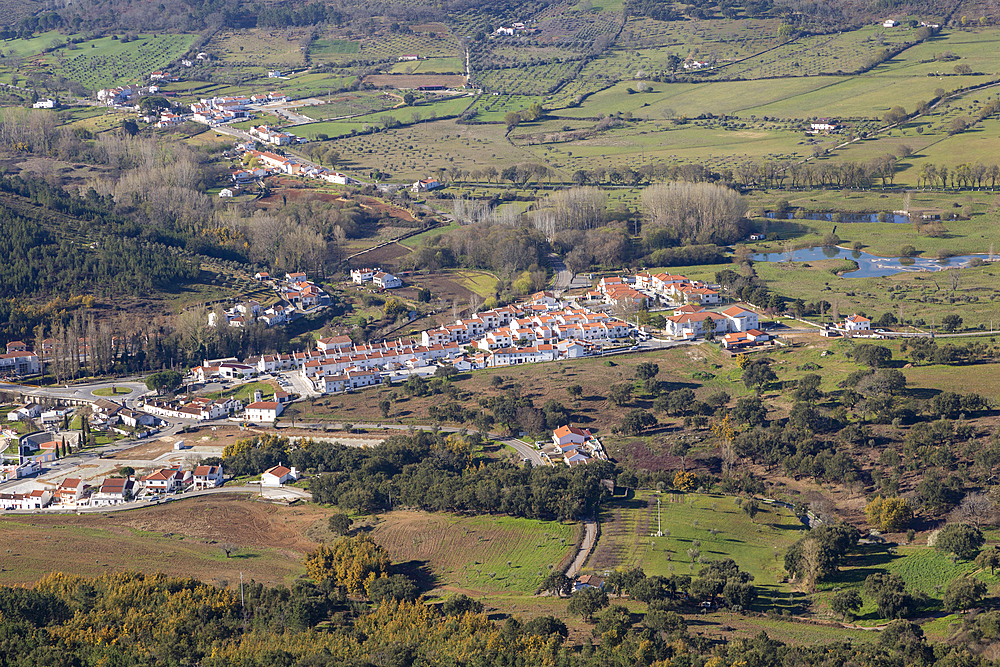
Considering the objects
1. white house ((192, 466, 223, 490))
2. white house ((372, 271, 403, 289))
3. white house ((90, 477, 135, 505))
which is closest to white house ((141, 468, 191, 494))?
white house ((192, 466, 223, 490))

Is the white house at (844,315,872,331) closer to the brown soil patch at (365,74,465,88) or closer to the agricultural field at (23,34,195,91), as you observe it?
the brown soil patch at (365,74,465,88)

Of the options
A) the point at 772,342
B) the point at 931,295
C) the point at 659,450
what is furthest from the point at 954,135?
the point at 659,450

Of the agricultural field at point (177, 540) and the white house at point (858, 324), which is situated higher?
the white house at point (858, 324)

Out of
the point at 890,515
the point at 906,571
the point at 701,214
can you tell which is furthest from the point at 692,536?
the point at 701,214

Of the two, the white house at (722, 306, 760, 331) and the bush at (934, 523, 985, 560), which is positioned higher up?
the bush at (934, 523, 985, 560)

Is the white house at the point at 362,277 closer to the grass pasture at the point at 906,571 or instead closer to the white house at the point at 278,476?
the white house at the point at 278,476

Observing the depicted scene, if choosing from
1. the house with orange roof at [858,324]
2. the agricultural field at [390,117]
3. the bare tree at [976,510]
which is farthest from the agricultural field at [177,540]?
the agricultural field at [390,117]

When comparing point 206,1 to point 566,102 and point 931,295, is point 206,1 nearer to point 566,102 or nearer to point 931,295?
point 566,102

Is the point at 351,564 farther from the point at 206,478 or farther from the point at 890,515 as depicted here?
the point at 890,515
